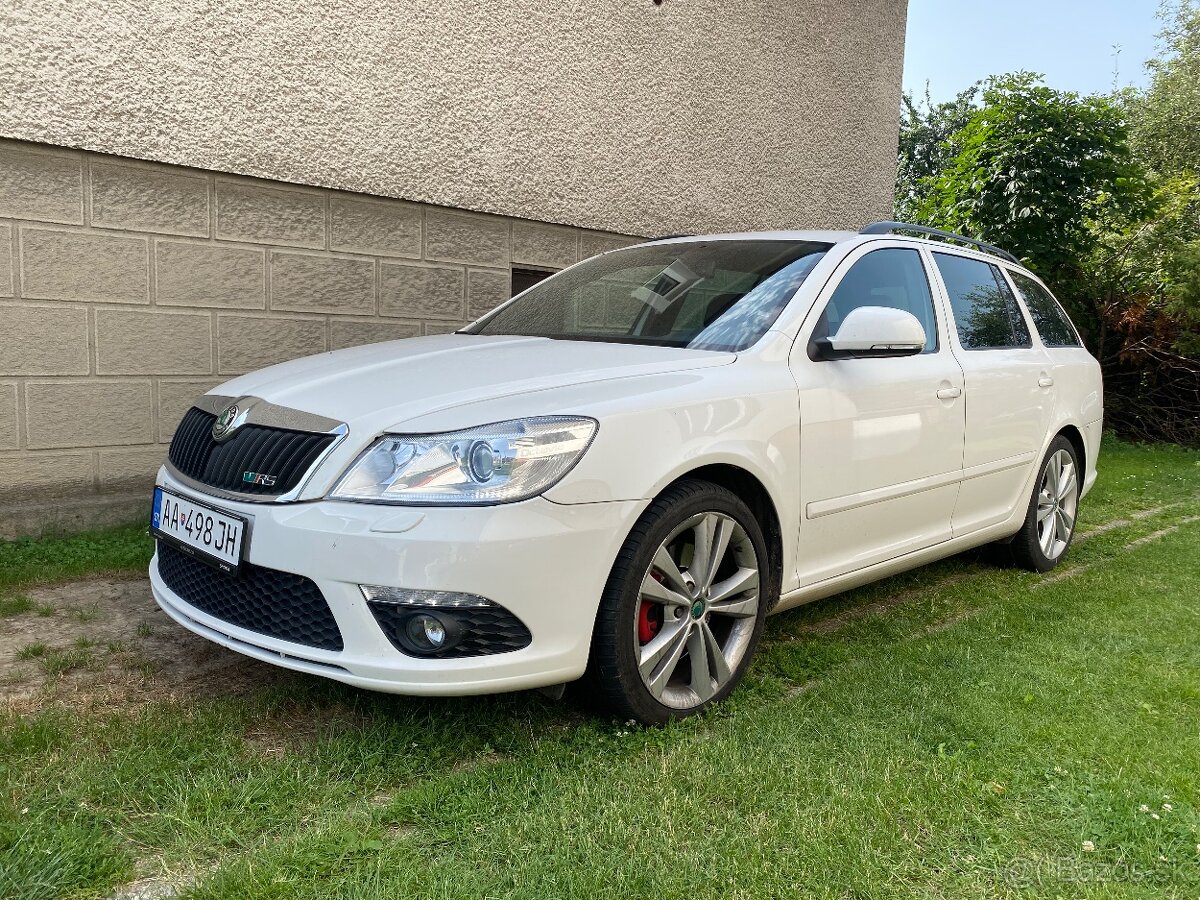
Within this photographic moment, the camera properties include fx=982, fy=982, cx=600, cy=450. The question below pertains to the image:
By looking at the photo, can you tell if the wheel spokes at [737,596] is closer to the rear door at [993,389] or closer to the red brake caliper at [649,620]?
the red brake caliper at [649,620]

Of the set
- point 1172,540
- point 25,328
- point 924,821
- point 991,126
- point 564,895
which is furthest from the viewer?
point 991,126

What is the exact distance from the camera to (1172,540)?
5918 mm

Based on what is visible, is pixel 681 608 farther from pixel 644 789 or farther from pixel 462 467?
pixel 462 467

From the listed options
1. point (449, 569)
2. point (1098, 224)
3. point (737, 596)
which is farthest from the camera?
point (1098, 224)

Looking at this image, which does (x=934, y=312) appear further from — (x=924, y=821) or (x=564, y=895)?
(x=564, y=895)

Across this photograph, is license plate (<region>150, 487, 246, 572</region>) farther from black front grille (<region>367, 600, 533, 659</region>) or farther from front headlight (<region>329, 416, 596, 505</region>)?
black front grille (<region>367, 600, 533, 659</region>)

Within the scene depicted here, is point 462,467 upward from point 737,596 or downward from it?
upward

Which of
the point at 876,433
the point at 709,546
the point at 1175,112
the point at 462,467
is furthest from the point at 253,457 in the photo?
the point at 1175,112

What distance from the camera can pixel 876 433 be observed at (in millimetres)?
3566

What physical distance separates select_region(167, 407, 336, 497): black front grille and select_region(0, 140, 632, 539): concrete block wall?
7.48 ft

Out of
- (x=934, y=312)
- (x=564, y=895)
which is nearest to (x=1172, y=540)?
(x=934, y=312)

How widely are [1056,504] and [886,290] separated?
2.01 meters

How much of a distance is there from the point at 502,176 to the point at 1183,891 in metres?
5.59

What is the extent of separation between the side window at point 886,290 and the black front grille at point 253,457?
177 cm
